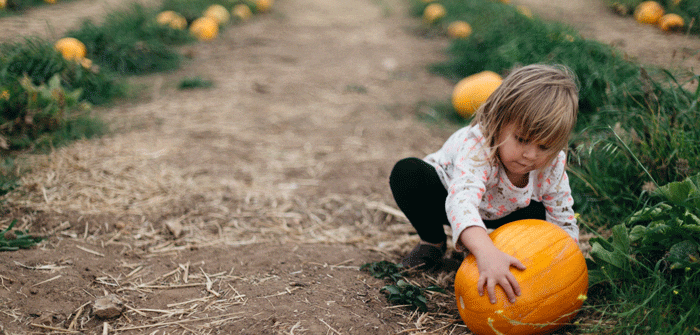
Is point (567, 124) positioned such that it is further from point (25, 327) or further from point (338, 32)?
point (338, 32)

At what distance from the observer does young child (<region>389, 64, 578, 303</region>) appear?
1.74m

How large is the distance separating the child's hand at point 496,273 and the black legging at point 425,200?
0.51m

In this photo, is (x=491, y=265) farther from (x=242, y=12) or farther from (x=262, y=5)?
(x=262, y=5)

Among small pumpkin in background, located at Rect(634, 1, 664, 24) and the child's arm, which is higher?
small pumpkin in background, located at Rect(634, 1, 664, 24)

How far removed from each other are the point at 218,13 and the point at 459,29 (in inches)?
154

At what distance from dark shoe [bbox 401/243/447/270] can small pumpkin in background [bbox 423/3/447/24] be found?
22.1 feet

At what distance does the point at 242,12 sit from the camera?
840 centimetres

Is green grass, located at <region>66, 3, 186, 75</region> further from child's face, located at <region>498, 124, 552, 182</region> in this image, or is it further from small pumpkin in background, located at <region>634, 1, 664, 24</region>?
small pumpkin in background, located at <region>634, 1, 664, 24</region>

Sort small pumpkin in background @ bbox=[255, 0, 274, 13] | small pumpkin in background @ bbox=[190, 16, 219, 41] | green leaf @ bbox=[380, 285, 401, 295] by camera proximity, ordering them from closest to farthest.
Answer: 1. green leaf @ bbox=[380, 285, 401, 295]
2. small pumpkin in background @ bbox=[190, 16, 219, 41]
3. small pumpkin in background @ bbox=[255, 0, 274, 13]

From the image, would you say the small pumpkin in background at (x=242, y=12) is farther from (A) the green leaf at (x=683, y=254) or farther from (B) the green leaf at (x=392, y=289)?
(A) the green leaf at (x=683, y=254)

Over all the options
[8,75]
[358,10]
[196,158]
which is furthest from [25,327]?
[358,10]

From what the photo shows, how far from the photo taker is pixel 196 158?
3602 mm

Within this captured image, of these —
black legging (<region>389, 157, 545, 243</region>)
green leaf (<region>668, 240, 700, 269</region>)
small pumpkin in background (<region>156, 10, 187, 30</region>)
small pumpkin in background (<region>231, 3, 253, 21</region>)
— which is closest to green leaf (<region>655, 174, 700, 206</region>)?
green leaf (<region>668, 240, 700, 269</region>)

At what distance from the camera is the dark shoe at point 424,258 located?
2355 mm
